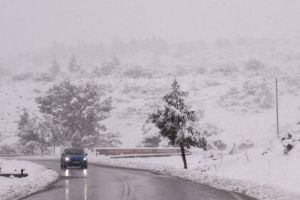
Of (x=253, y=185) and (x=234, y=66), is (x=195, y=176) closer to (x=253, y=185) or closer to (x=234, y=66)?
(x=253, y=185)

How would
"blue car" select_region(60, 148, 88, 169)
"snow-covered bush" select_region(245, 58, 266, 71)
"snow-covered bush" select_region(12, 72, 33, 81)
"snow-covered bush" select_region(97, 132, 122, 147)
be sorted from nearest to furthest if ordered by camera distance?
"blue car" select_region(60, 148, 88, 169) → "snow-covered bush" select_region(97, 132, 122, 147) → "snow-covered bush" select_region(245, 58, 266, 71) → "snow-covered bush" select_region(12, 72, 33, 81)

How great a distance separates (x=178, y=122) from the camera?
118ft

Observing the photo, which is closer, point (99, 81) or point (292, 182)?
point (292, 182)

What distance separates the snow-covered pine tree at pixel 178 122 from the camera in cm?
3572

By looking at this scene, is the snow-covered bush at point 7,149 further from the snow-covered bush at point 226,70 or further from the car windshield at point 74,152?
the snow-covered bush at point 226,70

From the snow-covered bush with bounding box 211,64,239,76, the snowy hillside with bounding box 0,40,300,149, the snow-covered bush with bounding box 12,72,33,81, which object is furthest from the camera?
the snow-covered bush with bounding box 12,72,33,81

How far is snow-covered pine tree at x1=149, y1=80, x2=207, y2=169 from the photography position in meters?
35.7

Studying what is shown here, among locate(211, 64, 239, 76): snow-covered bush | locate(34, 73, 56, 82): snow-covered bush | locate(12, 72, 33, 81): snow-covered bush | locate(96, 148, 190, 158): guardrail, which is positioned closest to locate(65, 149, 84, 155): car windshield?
locate(96, 148, 190, 158): guardrail

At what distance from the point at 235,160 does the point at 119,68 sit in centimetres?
12051

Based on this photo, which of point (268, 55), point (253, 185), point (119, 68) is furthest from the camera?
point (268, 55)

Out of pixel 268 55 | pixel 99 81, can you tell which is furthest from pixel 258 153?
pixel 268 55

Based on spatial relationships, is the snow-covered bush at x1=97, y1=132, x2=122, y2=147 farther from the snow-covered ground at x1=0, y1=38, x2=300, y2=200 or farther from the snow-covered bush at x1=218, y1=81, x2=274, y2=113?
the snow-covered bush at x1=218, y1=81, x2=274, y2=113

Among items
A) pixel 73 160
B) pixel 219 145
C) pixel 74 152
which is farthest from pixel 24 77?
pixel 73 160

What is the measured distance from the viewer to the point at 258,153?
1331 inches
